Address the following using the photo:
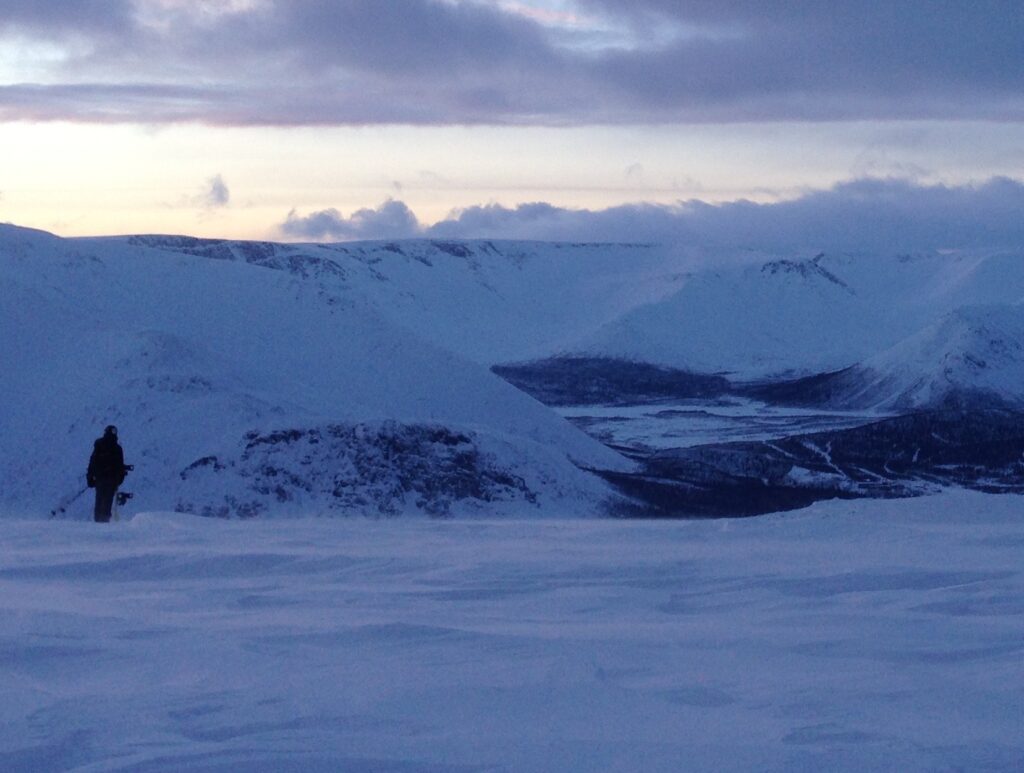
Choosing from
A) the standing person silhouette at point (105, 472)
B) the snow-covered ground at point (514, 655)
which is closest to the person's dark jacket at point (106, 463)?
the standing person silhouette at point (105, 472)

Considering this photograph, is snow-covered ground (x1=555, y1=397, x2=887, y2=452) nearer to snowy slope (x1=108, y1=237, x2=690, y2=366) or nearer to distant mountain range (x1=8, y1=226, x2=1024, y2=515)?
distant mountain range (x1=8, y1=226, x2=1024, y2=515)

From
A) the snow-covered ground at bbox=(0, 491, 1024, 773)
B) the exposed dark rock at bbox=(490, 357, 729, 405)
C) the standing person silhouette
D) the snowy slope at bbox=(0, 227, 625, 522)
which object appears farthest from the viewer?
the exposed dark rock at bbox=(490, 357, 729, 405)

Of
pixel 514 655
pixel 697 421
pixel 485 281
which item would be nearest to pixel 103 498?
pixel 514 655

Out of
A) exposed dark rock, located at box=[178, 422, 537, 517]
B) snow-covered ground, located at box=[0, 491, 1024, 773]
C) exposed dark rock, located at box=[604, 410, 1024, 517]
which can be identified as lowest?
exposed dark rock, located at box=[604, 410, 1024, 517]

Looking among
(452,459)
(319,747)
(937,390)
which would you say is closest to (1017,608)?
(319,747)

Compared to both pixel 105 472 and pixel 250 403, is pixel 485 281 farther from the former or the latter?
pixel 105 472

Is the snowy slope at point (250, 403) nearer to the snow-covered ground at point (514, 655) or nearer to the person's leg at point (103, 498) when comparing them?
the person's leg at point (103, 498)

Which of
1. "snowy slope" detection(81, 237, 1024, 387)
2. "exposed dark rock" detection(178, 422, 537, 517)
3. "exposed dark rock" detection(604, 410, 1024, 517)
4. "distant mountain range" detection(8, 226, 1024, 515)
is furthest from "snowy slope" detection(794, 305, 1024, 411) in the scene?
"exposed dark rock" detection(178, 422, 537, 517)
